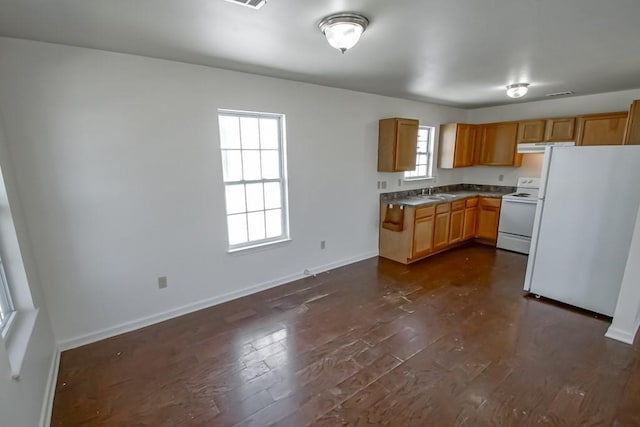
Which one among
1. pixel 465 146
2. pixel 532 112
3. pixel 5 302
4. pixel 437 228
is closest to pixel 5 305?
pixel 5 302

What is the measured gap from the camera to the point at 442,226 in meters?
4.70

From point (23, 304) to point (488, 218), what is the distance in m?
5.87

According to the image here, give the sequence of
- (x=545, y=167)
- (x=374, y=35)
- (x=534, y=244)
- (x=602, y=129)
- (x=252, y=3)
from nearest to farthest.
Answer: (x=252, y=3) < (x=374, y=35) < (x=545, y=167) < (x=534, y=244) < (x=602, y=129)

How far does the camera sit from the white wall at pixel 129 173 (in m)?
2.17

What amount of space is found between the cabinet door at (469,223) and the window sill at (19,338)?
5.39 meters

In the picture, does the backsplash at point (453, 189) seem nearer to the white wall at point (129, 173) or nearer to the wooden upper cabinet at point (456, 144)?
the wooden upper cabinet at point (456, 144)

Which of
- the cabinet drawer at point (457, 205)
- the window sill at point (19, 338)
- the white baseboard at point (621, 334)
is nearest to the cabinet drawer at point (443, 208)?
the cabinet drawer at point (457, 205)

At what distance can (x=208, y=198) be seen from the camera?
2977 millimetres

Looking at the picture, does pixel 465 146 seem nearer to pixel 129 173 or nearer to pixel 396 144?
pixel 396 144

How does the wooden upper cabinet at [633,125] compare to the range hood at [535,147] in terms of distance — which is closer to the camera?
the wooden upper cabinet at [633,125]

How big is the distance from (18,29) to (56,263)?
164 centimetres

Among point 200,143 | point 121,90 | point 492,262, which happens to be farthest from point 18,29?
point 492,262

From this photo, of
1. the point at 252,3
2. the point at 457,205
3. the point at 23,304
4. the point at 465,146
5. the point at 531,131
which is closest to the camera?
the point at 252,3

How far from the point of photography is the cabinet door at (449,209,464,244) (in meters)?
4.86
